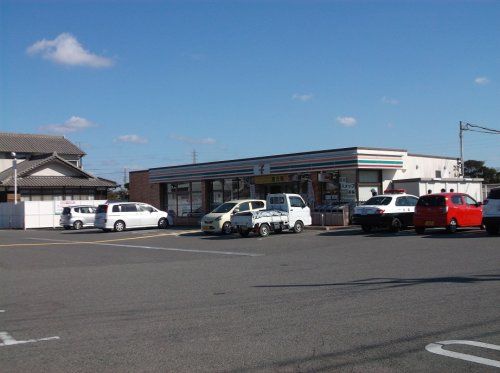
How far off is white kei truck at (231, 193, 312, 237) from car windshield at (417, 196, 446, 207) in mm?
5788

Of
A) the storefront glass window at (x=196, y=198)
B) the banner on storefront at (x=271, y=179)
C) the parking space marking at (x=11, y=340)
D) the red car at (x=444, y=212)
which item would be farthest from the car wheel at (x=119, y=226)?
the parking space marking at (x=11, y=340)

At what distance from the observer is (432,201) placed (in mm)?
23078

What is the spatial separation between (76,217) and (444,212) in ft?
83.0

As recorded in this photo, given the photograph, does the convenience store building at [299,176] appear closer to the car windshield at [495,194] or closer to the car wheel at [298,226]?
the car wheel at [298,226]

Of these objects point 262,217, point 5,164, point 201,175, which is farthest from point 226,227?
point 5,164

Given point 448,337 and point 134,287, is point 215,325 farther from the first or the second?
point 134,287

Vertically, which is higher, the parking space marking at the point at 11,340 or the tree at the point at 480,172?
the tree at the point at 480,172

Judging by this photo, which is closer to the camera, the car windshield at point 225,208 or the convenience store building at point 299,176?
the car windshield at point 225,208

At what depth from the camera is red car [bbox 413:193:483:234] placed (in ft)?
74.5

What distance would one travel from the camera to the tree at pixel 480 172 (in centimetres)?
7363

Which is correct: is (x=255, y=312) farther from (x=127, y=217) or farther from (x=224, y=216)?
(x=127, y=217)

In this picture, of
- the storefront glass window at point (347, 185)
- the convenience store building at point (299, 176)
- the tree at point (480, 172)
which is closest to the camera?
the storefront glass window at point (347, 185)

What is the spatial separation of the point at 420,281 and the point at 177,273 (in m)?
5.56

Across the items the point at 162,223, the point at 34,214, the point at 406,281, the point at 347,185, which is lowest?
the point at 406,281
